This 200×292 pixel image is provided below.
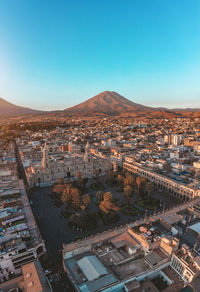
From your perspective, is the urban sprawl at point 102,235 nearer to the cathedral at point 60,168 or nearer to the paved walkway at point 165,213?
the paved walkway at point 165,213

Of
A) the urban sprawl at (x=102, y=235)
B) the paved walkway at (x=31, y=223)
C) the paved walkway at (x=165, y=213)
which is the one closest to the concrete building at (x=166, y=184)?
the urban sprawl at (x=102, y=235)

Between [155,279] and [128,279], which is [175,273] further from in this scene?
[128,279]

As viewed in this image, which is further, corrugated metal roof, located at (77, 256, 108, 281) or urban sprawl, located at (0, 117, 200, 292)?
urban sprawl, located at (0, 117, 200, 292)

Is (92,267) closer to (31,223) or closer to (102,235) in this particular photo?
(102,235)

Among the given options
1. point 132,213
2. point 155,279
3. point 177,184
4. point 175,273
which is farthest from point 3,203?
point 177,184

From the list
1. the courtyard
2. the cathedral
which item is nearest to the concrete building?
the courtyard

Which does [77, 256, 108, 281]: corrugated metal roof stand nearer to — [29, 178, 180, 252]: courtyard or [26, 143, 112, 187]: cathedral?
[29, 178, 180, 252]: courtyard

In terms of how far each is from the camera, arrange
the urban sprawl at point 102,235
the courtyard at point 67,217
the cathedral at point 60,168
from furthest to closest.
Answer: the cathedral at point 60,168
the courtyard at point 67,217
the urban sprawl at point 102,235
